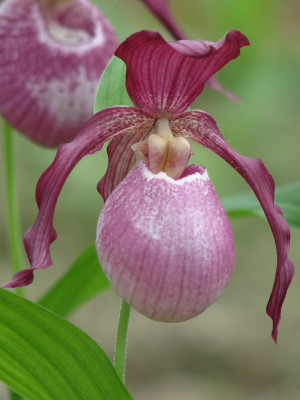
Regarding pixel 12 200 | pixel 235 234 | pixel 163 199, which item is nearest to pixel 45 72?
pixel 12 200

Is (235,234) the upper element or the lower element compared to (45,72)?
lower

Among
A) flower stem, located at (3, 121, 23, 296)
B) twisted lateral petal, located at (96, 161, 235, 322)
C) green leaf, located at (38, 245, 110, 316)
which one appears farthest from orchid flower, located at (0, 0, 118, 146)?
twisted lateral petal, located at (96, 161, 235, 322)

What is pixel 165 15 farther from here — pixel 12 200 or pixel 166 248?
pixel 166 248

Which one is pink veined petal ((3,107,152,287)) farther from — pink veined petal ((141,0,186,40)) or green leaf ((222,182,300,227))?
pink veined petal ((141,0,186,40))

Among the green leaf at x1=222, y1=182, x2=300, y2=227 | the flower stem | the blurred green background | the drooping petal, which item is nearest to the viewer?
the drooping petal

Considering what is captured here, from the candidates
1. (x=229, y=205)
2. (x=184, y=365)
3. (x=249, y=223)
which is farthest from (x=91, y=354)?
(x=249, y=223)

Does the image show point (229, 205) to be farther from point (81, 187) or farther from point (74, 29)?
point (81, 187)
